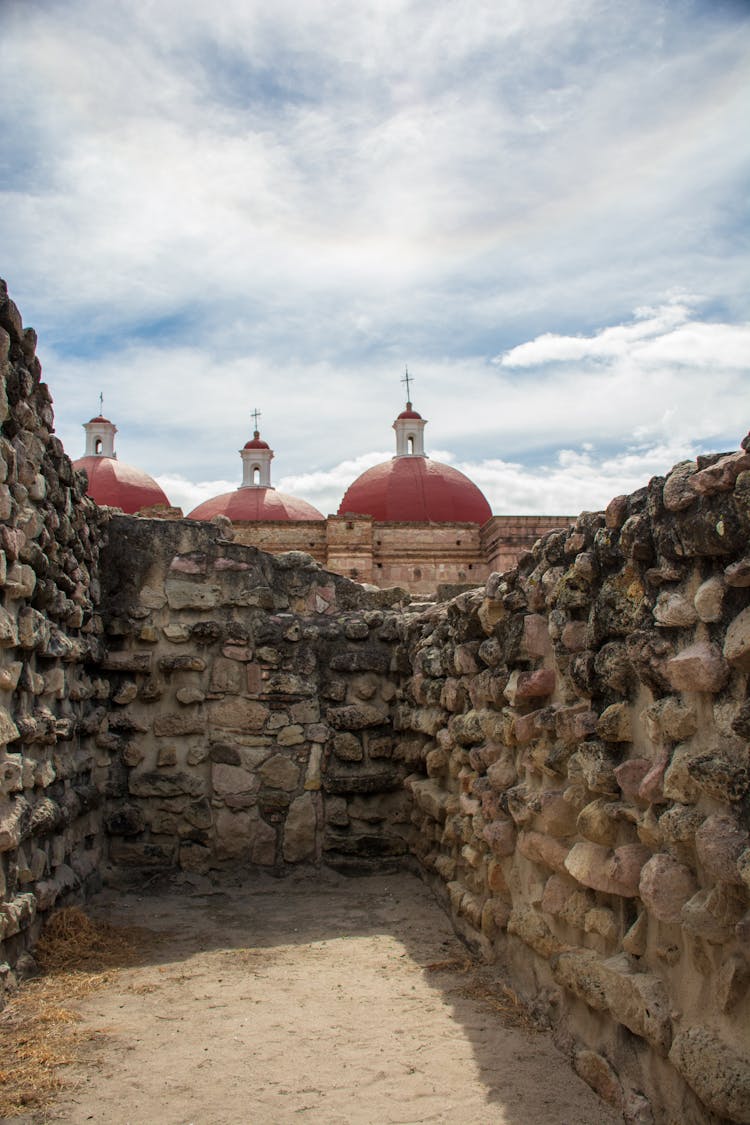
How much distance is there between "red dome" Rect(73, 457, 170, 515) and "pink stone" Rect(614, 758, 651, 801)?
21227 millimetres

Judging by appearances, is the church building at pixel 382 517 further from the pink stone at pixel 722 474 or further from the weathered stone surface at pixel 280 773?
the pink stone at pixel 722 474

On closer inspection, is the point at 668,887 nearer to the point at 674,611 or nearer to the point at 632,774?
the point at 632,774

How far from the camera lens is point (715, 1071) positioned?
2041 mm

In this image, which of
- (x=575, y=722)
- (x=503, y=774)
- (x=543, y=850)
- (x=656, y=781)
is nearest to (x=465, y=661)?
(x=503, y=774)

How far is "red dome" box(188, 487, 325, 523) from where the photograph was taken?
22.6 meters

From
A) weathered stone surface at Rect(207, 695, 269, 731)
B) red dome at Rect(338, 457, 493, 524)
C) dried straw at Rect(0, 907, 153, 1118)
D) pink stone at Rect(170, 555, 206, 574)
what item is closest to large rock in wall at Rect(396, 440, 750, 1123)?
dried straw at Rect(0, 907, 153, 1118)

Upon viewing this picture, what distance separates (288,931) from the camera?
4672 mm

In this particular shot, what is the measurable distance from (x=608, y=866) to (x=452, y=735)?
2046 mm

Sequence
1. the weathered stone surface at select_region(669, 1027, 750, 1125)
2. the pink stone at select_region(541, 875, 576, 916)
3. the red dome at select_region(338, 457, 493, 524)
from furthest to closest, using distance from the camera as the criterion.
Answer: the red dome at select_region(338, 457, 493, 524) < the pink stone at select_region(541, 875, 576, 916) < the weathered stone surface at select_region(669, 1027, 750, 1125)

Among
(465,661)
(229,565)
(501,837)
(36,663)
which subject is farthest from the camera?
(229,565)

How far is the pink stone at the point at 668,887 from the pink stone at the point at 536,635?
1.23 meters

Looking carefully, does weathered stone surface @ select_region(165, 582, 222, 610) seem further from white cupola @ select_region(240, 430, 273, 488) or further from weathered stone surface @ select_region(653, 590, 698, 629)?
white cupola @ select_region(240, 430, 273, 488)

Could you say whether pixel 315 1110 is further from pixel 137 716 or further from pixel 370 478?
pixel 370 478

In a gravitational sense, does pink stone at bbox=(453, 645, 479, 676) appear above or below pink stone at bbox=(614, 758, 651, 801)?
above
